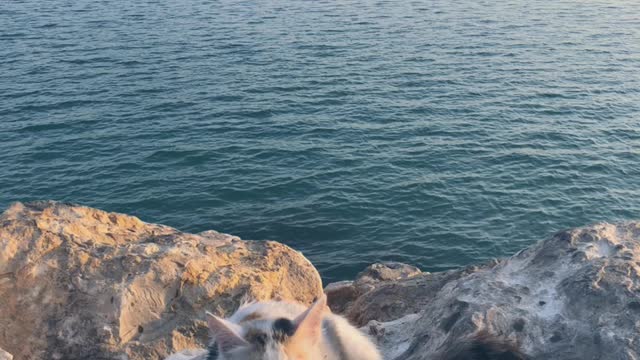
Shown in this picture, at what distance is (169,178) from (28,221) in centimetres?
1340

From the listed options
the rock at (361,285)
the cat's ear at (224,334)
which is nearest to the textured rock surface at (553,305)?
the cat's ear at (224,334)

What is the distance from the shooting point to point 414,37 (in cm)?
4216

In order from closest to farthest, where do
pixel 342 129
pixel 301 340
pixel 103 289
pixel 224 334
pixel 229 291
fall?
pixel 224 334 < pixel 301 340 < pixel 103 289 < pixel 229 291 < pixel 342 129

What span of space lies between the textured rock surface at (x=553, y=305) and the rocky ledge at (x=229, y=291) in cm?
2

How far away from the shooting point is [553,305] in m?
7.61

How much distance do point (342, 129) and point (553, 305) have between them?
21.0 m

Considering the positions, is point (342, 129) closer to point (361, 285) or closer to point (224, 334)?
point (361, 285)

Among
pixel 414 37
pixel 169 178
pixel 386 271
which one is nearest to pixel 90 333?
pixel 386 271

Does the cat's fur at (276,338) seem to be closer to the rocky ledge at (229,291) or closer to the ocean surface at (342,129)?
the rocky ledge at (229,291)

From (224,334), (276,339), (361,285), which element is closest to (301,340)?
(276,339)

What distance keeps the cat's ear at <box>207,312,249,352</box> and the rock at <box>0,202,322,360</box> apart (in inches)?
214

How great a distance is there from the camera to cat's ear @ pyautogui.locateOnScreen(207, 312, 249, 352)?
4.80m

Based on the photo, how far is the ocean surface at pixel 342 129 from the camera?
21453 millimetres

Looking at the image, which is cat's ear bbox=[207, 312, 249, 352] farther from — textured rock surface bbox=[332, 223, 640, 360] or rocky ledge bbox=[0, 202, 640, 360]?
rocky ledge bbox=[0, 202, 640, 360]
